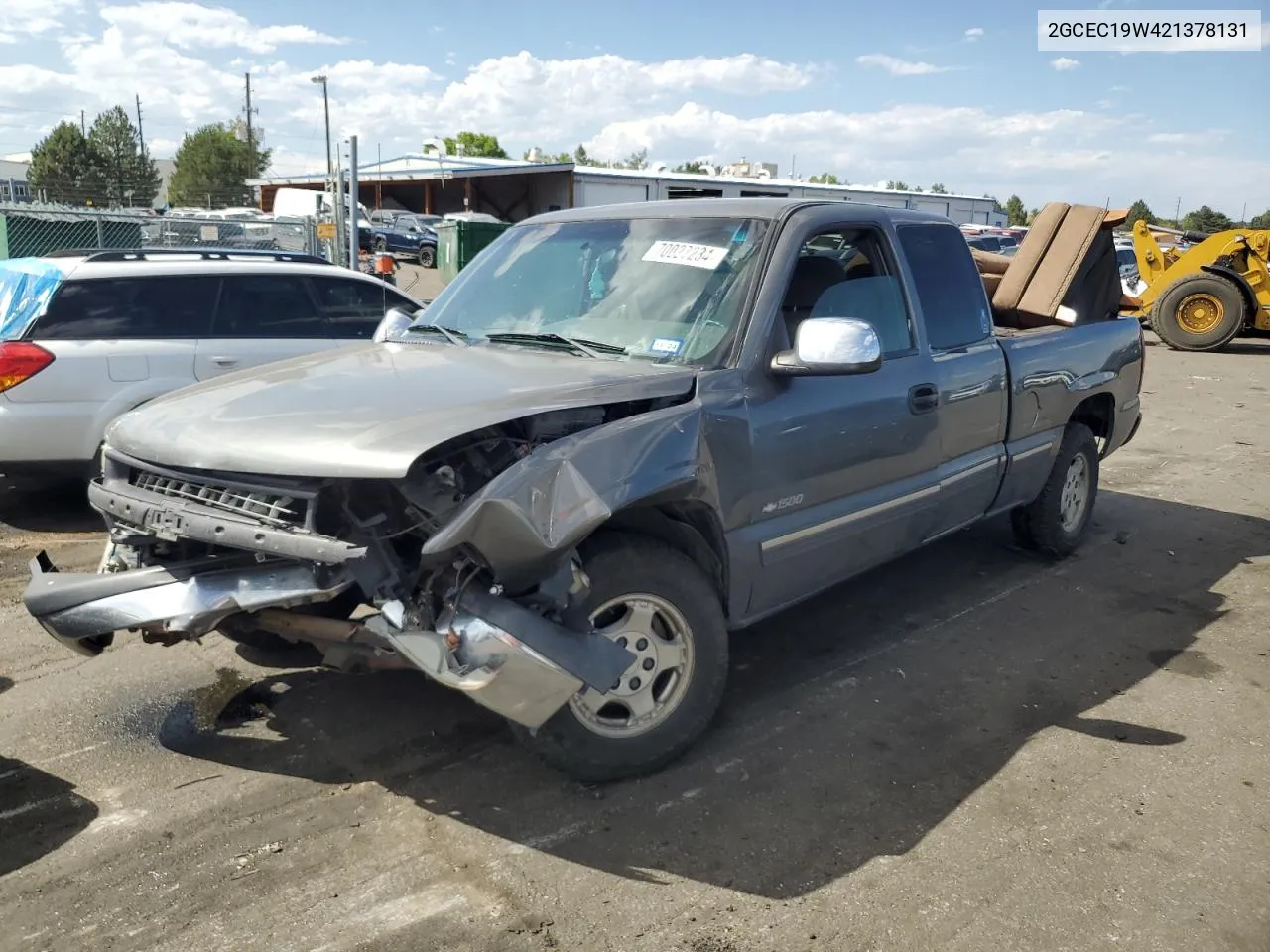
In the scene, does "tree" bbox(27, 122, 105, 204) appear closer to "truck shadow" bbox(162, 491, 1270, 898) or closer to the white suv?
the white suv

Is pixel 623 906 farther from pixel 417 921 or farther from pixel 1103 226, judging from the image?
pixel 1103 226

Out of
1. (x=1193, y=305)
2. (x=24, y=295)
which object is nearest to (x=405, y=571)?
(x=24, y=295)

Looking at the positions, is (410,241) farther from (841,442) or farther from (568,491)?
(568,491)

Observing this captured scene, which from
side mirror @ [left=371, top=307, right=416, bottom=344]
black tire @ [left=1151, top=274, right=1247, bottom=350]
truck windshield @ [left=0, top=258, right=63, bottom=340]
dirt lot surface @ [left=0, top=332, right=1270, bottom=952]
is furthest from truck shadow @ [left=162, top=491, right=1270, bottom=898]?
black tire @ [left=1151, top=274, right=1247, bottom=350]

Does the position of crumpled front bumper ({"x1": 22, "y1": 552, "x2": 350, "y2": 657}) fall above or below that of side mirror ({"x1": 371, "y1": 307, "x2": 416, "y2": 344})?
below

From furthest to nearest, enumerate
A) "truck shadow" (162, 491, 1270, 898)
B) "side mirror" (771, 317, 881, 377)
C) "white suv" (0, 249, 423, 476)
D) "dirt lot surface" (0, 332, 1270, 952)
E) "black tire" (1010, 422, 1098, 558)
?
"white suv" (0, 249, 423, 476), "black tire" (1010, 422, 1098, 558), "side mirror" (771, 317, 881, 377), "truck shadow" (162, 491, 1270, 898), "dirt lot surface" (0, 332, 1270, 952)

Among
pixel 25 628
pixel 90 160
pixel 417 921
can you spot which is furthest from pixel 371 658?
pixel 90 160

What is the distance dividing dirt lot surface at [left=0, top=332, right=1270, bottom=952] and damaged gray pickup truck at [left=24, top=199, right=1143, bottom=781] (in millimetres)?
369

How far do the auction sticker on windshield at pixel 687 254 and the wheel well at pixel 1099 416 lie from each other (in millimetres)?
3305

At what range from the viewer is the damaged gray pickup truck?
9.53 ft

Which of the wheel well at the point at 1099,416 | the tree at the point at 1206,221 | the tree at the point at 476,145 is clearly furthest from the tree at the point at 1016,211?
the wheel well at the point at 1099,416

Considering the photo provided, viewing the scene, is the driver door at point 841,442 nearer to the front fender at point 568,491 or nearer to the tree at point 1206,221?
the front fender at point 568,491

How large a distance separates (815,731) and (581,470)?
5.22ft

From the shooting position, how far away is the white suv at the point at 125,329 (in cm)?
618
